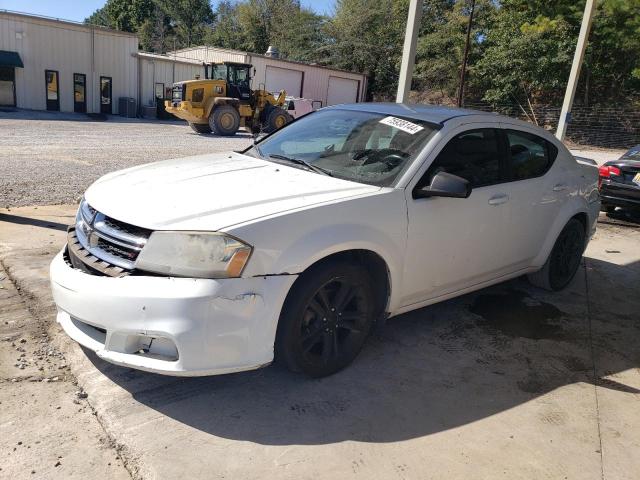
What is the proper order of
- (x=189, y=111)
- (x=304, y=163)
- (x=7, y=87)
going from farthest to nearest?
(x=7, y=87), (x=189, y=111), (x=304, y=163)

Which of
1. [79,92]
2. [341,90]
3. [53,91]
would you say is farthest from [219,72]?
[341,90]

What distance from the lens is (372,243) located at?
125 inches

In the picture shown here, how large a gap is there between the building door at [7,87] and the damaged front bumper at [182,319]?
95.6ft

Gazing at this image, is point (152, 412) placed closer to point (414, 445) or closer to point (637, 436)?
point (414, 445)

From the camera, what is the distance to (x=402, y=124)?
388 centimetres

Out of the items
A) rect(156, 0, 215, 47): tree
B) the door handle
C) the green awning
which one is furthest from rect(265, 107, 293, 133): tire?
rect(156, 0, 215, 47): tree

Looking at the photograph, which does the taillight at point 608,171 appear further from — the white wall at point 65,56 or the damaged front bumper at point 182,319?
the white wall at point 65,56

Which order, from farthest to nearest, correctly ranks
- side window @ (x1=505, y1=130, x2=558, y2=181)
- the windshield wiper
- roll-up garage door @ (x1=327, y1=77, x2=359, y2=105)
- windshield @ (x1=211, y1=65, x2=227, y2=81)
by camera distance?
roll-up garage door @ (x1=327, y1=77, x2=359, y2=105) → windshield @ (x1=211, y1=65, x2=227, y2=81) → side window @ (x1=505, y1=130, x2=558, y2=181) → the windshield wiper

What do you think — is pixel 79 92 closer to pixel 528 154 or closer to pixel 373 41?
pixel 373 41

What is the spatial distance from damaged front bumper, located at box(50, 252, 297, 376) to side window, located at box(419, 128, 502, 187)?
1.41 metres

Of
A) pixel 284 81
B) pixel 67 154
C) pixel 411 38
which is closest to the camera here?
pixel 411 38

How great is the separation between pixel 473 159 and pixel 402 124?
579mm

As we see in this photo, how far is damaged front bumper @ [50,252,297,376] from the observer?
2588 millimetres

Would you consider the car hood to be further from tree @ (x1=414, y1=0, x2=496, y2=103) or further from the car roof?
tree @ (x1=414, y1=0, x2=496, y2=103)
